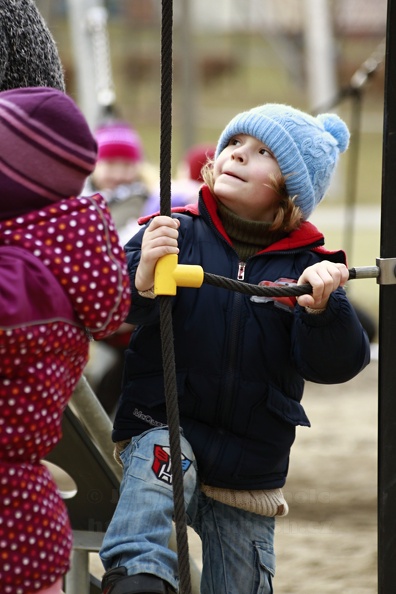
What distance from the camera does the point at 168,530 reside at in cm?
198

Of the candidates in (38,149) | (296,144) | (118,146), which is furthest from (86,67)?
(38,149)

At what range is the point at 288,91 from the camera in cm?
2786

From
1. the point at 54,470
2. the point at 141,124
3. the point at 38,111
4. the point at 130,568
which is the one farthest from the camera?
the point at 141,124

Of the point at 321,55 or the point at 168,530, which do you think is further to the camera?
the point at 321,55

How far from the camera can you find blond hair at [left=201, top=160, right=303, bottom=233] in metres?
2.17

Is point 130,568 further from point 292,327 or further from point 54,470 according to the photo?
point 54,470

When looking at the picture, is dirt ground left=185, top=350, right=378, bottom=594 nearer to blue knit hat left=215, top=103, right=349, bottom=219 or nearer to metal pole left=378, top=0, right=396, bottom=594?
metal pole left=378, top=0, right=396, bottom=594

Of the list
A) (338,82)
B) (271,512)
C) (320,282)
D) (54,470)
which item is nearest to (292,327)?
(320,282)

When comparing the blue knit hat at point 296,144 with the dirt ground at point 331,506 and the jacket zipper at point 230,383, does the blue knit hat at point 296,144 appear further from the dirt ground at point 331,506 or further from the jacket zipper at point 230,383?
the dirt ground at point 331,506

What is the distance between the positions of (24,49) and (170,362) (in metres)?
0.59

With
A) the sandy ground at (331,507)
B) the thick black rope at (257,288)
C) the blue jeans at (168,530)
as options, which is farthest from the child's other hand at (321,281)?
the sandy ground at (331,507)

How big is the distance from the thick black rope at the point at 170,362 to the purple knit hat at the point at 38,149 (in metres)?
0.26

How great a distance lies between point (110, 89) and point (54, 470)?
3.54 meters

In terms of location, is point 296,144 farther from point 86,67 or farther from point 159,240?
point 86,67
